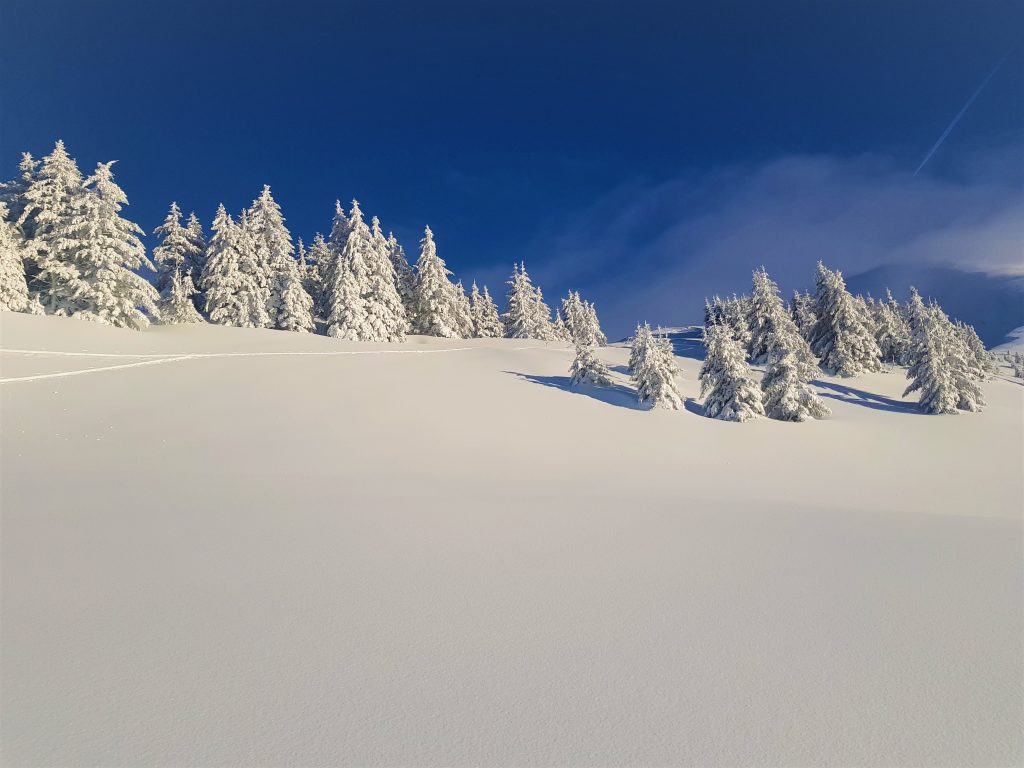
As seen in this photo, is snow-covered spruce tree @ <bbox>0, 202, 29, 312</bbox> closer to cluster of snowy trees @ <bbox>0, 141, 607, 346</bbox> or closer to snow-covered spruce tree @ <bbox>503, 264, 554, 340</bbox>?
cluster of snowy trees @ <bbox>0, 141, 607, 346</bbox>

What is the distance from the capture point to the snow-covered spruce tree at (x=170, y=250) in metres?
39.9

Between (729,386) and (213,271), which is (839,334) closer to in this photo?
(729,386)

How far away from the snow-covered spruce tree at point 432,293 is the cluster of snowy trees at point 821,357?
26.4m

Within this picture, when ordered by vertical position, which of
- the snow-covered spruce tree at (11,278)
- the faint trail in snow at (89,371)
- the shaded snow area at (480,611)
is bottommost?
the shaded snow area at (480,611)

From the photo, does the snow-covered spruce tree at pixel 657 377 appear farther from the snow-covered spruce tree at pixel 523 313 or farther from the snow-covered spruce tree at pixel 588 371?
the snow-covered spruce tree at pixel 523 313

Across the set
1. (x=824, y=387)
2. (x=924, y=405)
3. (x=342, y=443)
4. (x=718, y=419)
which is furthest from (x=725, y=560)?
(x=824, y=387)

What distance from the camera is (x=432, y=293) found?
1913 inches

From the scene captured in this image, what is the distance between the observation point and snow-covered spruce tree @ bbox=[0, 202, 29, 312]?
2628cm

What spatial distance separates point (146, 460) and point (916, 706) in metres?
11.0

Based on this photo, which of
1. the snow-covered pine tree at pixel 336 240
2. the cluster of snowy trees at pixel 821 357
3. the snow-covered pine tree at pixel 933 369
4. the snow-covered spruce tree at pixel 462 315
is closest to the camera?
the cluster of snowy trees at pixel 821 357

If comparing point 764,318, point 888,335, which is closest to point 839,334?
point 764,318

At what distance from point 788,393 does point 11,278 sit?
132 feet

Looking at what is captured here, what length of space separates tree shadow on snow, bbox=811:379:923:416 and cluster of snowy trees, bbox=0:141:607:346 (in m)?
16.3

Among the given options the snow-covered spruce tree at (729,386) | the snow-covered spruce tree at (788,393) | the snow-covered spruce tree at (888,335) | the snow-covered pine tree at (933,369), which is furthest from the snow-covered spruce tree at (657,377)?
the snow-covered spruce tree at (888,335)
